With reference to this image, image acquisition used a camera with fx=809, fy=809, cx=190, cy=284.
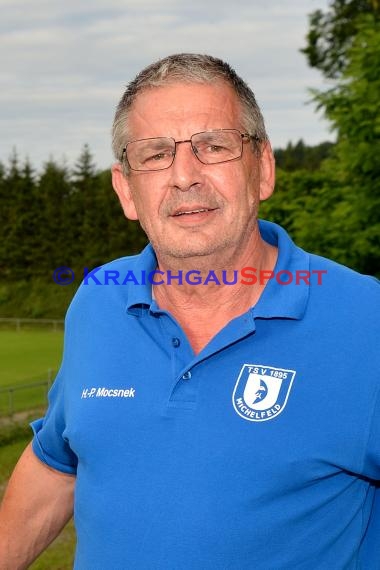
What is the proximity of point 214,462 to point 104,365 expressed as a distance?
474mm

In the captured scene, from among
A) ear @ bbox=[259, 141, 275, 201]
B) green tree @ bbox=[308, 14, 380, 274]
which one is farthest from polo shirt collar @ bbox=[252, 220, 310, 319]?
green tree @ bbox=[308, 14, 380, 274]

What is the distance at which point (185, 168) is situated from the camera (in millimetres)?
→ 2334

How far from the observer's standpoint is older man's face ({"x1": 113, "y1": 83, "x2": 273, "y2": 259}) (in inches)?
92.0

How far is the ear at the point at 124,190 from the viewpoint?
2.62 m

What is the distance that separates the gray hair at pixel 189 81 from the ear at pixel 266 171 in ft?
0.20

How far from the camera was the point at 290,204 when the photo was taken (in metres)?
18.6

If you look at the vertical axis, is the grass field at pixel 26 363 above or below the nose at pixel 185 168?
below

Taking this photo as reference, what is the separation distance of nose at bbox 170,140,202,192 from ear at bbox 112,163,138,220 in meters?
0.29

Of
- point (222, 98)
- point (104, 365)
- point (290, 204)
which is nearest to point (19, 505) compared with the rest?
point (104, 365)

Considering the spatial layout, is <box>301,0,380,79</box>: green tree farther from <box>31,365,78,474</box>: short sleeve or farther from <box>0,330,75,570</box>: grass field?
<box>31,365,78,474</box>: short sleeve

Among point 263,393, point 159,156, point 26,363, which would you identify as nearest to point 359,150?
point 159,156

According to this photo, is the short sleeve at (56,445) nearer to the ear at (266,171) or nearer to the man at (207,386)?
the man at (207,386)

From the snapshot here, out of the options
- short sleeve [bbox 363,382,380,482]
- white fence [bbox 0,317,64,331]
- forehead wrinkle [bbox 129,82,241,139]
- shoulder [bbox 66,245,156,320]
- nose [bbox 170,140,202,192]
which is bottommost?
white fence [bbox 0,317,64,331]

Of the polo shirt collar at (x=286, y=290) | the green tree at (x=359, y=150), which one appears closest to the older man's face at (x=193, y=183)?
the polo shirt collar at (x=286, y=290)
